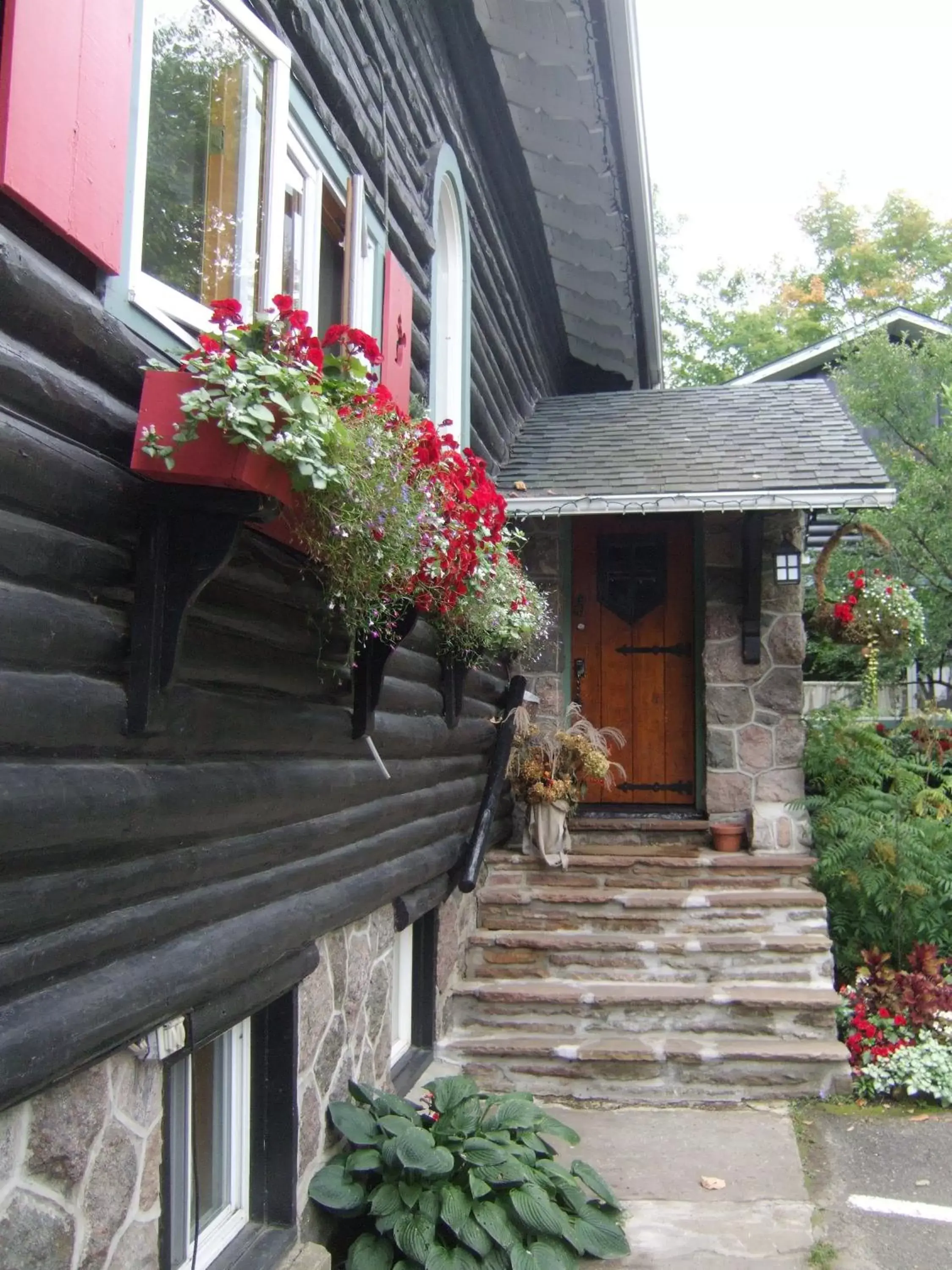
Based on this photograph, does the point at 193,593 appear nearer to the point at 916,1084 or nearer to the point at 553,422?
the point at 916,1084

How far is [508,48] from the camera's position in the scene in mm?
6434

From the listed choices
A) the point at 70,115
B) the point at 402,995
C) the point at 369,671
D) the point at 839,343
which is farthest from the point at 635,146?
the point at 839,343

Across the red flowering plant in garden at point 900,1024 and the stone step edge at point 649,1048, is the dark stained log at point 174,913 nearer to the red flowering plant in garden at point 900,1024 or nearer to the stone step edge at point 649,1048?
the stone step edge at point 649,1048

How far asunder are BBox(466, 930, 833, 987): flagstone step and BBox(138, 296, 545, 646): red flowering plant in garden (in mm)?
2964

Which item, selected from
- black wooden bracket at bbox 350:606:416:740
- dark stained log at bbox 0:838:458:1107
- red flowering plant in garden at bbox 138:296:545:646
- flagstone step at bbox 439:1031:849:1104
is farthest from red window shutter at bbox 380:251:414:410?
flagstone step at bbox 439:1031:849:1104

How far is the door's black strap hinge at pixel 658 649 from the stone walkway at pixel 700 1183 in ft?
11.4

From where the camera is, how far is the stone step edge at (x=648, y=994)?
5500 millimetres

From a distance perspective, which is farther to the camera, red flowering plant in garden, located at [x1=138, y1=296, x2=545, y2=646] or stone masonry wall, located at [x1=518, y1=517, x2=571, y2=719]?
stone masonry wall, located at [x1=518, y1=517, x2=571, y2=719]

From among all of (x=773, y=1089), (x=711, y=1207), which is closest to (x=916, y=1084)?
(x=773, y=1089)

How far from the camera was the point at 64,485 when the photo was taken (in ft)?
6.98

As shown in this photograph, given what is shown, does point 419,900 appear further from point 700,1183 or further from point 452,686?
point 700,1183

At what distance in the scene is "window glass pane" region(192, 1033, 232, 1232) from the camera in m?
3.10

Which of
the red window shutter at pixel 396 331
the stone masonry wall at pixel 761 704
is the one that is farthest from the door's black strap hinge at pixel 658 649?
the red window shutter at pixel 396 331

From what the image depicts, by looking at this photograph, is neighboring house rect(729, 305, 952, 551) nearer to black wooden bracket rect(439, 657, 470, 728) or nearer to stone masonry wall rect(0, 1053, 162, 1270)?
black wooden bracket rect(439, 657, 470, 728)
